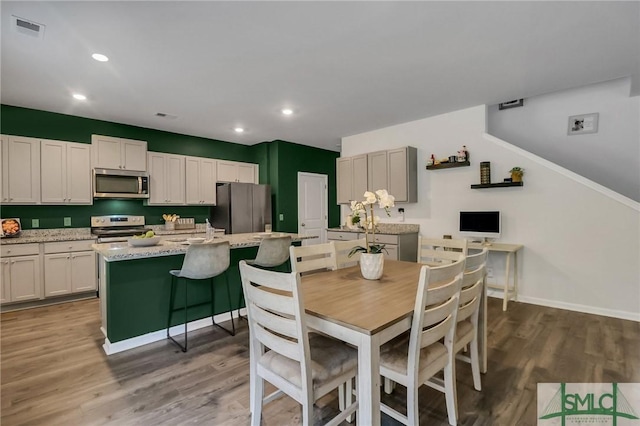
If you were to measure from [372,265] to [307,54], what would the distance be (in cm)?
197

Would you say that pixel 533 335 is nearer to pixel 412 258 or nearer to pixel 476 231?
pixel 476 231

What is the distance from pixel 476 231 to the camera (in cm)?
409

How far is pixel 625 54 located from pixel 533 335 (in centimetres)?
272

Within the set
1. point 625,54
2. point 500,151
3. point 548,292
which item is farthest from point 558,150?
point 548,292

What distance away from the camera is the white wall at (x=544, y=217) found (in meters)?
3.35

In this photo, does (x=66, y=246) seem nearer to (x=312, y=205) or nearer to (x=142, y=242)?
(x=142, y=242)

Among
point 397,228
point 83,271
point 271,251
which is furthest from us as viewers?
point 397,228

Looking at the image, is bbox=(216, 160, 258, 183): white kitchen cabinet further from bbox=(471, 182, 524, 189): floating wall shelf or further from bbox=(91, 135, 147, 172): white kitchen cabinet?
bbox=(471, 182, 524, 189): floating wall shelf

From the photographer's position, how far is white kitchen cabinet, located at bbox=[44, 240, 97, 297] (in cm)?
390

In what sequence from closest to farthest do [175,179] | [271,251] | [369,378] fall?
[369,378], [271,251], [175,179]

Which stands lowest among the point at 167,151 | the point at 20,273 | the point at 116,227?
the point at 20,273

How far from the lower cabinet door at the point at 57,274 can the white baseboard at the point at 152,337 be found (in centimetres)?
188

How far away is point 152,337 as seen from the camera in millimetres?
2838

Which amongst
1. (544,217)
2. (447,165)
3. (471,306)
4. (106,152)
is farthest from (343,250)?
(106,152)
